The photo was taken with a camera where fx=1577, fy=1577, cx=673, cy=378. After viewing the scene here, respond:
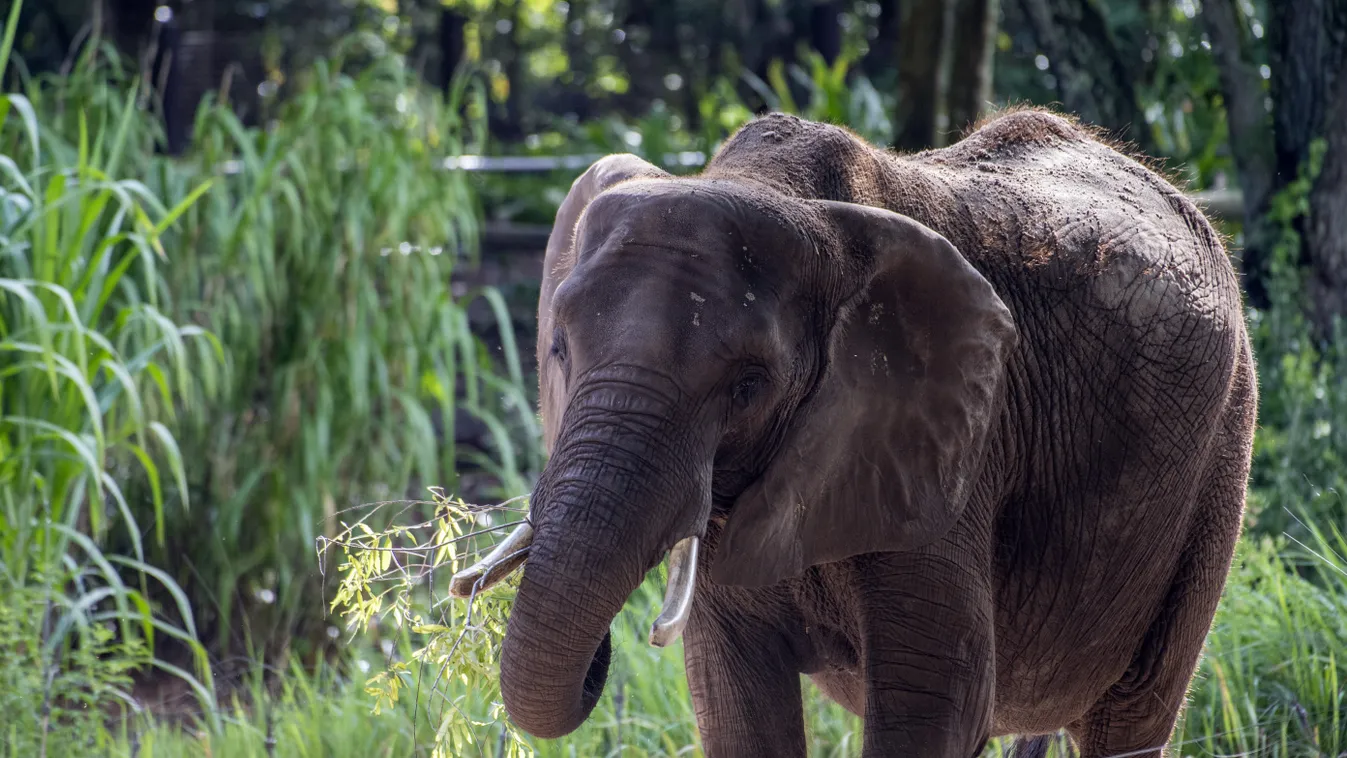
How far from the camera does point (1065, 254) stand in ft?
10.1

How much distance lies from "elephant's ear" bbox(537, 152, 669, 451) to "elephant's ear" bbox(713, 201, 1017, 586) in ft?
1.54

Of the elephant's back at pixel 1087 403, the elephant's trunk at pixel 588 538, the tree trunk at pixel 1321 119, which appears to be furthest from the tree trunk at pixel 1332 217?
the elephant's trunk at pixel 588 538

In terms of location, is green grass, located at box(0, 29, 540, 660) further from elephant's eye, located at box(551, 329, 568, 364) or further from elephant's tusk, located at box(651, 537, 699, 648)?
elephant's tusk, located at box(651, 537, 699, 648)

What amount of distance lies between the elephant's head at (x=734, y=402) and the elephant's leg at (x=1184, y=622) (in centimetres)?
89

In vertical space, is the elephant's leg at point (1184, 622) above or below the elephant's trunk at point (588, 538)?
below

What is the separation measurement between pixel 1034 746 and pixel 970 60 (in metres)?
4.79

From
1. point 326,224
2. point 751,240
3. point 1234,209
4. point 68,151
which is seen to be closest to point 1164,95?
point 1234,209

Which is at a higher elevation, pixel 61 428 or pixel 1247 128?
pixel 1247 128

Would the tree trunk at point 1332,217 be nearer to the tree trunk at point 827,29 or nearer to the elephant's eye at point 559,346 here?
the elephant's eye at point 559,346

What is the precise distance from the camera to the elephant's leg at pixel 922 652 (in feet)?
9.06

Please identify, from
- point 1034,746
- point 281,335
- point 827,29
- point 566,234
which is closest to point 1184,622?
point 1034,746

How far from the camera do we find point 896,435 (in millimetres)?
2691

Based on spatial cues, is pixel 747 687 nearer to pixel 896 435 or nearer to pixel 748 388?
pixel 896 435

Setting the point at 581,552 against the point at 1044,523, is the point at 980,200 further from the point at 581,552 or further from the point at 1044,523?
the point at 581,552
